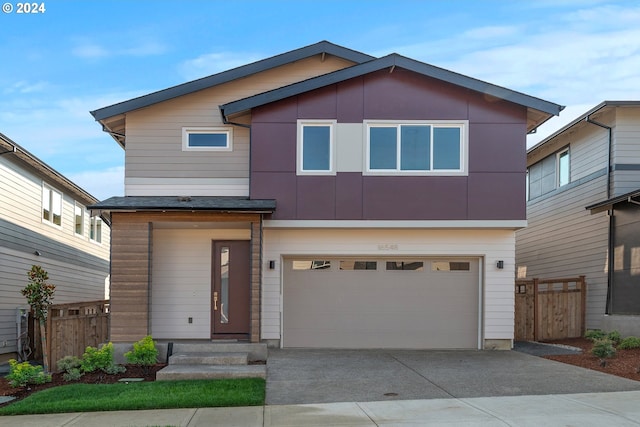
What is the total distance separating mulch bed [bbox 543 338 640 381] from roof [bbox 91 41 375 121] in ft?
26.8

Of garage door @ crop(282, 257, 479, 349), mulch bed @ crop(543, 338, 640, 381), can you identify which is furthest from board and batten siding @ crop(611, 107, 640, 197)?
garage door @ crop(282, 257, 479, 349)

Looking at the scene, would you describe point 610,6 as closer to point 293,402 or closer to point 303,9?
point 303,9

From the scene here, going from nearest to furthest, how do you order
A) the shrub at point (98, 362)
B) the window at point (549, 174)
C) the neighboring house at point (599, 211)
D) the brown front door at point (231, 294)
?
1. the shrub at point (98, 362)
2. the brown front door at point (231, 294)
3. the neighboring house at point (599, 211)
4. the window at point (549, 174)

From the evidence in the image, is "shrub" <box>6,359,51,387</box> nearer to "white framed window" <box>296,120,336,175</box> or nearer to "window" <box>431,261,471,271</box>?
"white framed window" <box>296,120,336,175</box>

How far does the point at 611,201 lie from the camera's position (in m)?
13.8

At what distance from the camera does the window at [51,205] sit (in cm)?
1728

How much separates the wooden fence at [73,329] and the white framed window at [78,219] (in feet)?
21.7

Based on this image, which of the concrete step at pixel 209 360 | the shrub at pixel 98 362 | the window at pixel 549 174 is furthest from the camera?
the window at pixel 549 174

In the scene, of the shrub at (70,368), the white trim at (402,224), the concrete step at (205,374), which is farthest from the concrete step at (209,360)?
the white trim at (402,224)

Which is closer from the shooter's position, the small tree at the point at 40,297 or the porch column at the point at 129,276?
the small tree at the point at 40,297

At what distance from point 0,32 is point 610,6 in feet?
44.6

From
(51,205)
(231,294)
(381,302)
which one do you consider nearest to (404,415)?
(381,302)

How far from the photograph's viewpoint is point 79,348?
40.6ft

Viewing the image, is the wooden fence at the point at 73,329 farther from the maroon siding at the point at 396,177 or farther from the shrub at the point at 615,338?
the shrub at the point at 615,338
